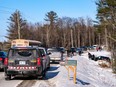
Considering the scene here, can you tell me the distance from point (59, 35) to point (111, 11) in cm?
9594

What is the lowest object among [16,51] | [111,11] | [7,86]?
[7,86]

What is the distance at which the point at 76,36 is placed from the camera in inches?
6014

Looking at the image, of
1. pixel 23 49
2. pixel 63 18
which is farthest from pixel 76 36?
pixel 23 49

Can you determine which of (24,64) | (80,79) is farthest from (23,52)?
(80,79)

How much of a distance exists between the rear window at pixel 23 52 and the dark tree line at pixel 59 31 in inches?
3630

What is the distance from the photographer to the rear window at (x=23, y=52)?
19934 millimetres

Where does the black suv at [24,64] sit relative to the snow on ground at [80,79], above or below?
above

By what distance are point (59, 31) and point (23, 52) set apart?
121876 millimetres

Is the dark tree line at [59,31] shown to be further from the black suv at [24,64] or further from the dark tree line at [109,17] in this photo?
the black suv at [24,64]

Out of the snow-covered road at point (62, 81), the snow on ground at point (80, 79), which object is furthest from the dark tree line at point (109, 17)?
the snow-covered road at point (62, 81)

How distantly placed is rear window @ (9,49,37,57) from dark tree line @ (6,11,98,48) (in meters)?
92.2

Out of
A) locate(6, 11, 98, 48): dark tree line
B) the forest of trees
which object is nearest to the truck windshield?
the forest of trees

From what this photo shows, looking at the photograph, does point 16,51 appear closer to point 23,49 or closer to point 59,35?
point 23,49

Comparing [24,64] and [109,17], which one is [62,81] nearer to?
[24,64]
